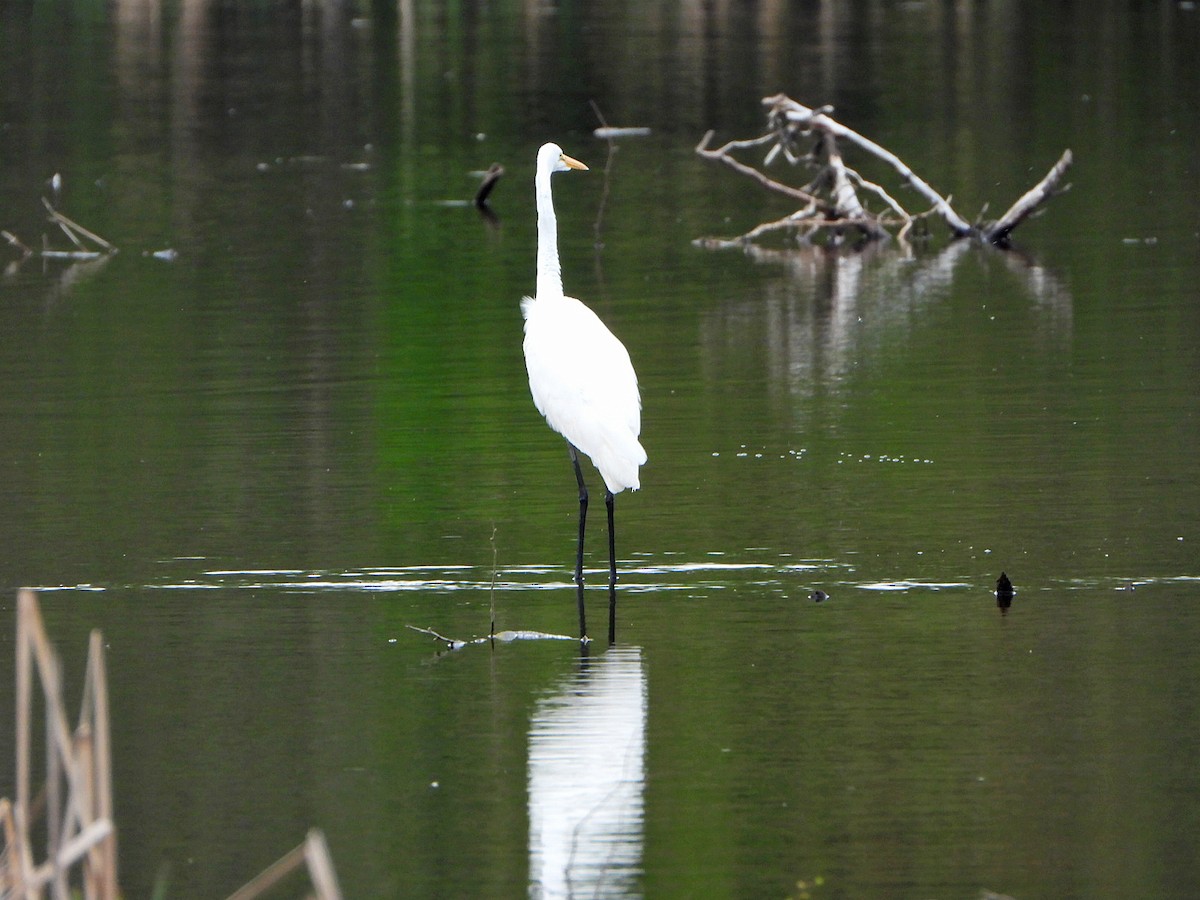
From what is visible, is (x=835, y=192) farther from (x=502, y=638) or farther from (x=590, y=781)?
(x=590, y=781)

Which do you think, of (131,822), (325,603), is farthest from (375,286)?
(131,822)

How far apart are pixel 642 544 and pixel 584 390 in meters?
1.12

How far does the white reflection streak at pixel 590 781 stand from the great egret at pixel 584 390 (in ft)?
3.88

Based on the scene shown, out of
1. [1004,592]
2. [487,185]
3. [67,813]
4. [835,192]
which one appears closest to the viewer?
[67,813]

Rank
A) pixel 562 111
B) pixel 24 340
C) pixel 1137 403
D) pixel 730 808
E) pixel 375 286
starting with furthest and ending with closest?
pixel 562 111 → pixel 375 286 → pixel 24 340 → pixel 1137 403 → pixel 730 808

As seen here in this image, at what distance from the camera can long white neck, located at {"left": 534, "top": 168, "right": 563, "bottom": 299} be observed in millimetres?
11508

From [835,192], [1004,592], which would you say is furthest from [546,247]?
[835,192]

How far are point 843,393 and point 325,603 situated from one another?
20.4 ft

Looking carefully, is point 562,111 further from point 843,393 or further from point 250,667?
point 250,667

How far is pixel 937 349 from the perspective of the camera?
1766cm

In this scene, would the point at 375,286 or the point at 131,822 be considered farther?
the point at 375,286

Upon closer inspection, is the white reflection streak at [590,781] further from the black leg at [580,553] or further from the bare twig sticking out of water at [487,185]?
the bare twig sticking out of water at [487,185]

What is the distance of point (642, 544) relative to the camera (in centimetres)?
1161

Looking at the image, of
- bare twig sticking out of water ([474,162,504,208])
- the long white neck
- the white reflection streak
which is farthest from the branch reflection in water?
the white reflection streak
